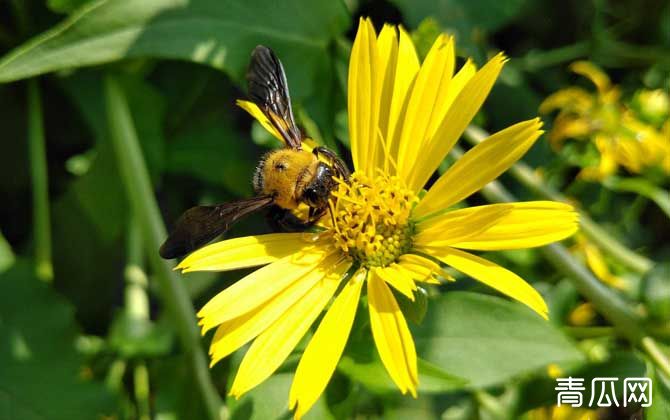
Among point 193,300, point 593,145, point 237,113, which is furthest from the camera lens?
point 237,113

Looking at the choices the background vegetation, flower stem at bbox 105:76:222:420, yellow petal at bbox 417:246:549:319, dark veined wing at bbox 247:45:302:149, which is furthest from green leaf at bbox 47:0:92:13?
yellow petal at bbox 417:246:549:319

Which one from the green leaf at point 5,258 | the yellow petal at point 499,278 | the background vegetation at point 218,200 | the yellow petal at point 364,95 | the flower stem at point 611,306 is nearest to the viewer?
the yellow petal at point 499,278

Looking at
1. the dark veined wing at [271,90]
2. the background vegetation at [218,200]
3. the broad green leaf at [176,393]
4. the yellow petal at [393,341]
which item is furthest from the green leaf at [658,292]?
the broad green leaf at [176,393]

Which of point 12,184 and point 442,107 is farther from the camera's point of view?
point 12,184

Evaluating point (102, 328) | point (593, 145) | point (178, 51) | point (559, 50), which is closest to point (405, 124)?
point (178, 51)

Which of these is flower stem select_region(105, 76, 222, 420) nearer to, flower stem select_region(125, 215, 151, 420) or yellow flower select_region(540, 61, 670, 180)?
flower stem select_region(125, 215, 151, 420)

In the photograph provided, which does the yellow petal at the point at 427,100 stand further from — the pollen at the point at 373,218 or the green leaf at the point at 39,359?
the green leaf at the point at 39,359

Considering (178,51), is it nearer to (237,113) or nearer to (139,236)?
(139,236)
